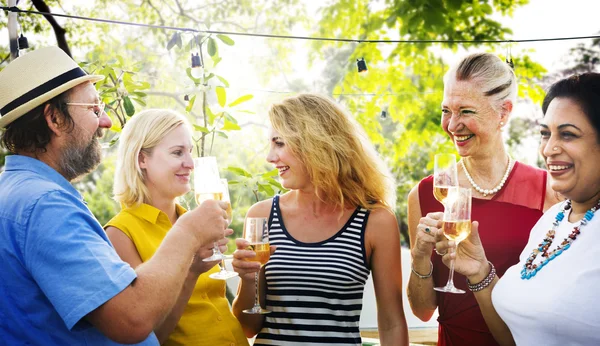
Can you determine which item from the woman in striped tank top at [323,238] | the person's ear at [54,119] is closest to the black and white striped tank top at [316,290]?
the woman in striped tank top at [323,238]

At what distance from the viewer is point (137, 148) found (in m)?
2.48

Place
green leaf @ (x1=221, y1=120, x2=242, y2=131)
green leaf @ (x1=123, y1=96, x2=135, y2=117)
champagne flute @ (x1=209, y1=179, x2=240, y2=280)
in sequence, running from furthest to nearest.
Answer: green leaf @ (x1=221, y1=120, x2=242, y2=131), green leaf @ (x1=123, y1=96, x2=135, y2=117), champagne flute @ (x1=209, y1=179, x2=240, y2=280)

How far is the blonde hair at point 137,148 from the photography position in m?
2.46

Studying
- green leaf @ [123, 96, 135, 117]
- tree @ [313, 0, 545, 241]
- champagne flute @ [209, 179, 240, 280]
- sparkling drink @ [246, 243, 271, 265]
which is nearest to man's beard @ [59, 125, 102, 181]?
champagne flute @ [209, 179, 240, 280]

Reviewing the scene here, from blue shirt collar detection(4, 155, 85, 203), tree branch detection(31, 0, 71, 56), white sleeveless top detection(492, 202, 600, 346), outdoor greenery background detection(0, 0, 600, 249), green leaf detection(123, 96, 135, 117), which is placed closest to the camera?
white sleeveless top detection(492, 202, 600, 346)

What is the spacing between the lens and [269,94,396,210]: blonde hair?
2.57m

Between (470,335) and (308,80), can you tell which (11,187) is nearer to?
(470,335)

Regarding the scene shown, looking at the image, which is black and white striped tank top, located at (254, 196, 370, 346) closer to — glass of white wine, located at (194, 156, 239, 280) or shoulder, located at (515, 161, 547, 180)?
glass of white wine, located at (194, 156, 239, 280)

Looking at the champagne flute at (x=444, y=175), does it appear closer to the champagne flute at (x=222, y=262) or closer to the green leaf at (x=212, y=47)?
the champagne flute at (x=222, y=262)

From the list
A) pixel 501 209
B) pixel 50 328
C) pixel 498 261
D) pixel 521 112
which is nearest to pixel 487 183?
pixel 501 209

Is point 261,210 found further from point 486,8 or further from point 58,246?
point 486,8

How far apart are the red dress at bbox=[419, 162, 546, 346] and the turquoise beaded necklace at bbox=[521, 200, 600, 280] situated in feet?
1.36

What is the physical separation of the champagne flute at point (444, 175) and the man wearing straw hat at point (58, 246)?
939 mm

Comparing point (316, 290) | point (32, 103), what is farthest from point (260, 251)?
Result: point (32, 103)
